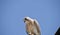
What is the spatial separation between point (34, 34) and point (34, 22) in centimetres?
10

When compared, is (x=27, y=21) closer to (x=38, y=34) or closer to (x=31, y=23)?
(x=31, y=23)

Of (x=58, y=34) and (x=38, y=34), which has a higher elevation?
(x=38, y=34)

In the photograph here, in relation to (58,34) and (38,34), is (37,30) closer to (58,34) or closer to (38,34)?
(38,34)

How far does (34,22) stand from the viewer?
3.91ft

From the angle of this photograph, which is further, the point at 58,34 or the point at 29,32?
the point at 29,32

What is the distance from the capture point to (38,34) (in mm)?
1206

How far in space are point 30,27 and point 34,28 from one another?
4 centimetres

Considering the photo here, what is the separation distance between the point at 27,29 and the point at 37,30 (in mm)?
92

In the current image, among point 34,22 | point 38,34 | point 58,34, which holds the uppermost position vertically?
point 34,22

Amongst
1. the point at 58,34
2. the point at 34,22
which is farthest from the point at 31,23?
the point at 58,34

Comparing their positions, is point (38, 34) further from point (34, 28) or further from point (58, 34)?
point (58, 34)

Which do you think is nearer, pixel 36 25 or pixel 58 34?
pixel 58 34

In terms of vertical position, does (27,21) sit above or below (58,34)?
above

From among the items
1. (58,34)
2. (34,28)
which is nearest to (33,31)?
(34,28)
